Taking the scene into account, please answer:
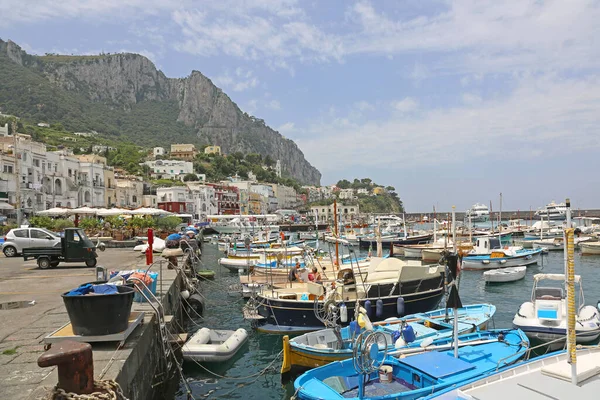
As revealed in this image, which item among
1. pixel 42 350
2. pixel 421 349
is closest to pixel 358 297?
pixel 421 349

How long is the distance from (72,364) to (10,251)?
86.5ft

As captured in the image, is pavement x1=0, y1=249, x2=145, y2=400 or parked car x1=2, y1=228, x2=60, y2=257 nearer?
pavement x1=0, y1=249, x2=145, y2=400

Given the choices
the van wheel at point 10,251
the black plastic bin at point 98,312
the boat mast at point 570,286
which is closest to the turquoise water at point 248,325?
the black plastic bin at point 98,312

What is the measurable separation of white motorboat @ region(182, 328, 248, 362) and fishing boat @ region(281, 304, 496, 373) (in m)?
2.48

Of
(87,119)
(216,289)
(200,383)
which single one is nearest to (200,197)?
(216,289)

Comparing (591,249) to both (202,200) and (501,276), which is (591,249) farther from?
(202,200)

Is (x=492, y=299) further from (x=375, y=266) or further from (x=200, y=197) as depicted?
(x=200, y=197)

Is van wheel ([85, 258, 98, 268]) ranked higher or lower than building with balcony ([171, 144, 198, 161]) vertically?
lower

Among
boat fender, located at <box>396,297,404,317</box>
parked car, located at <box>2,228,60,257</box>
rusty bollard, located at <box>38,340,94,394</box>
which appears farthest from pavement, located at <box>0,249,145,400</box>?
boat fender, located at <box>396,297,404,317</box>

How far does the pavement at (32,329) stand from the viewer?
702cm

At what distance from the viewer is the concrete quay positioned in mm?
7125

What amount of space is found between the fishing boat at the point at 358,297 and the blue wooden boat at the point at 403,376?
557 centimetres

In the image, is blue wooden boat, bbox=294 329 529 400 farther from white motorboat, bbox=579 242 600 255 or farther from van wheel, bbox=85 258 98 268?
white motorboat, bbox=579 242 600 255

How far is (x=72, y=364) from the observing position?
5.84 metres
